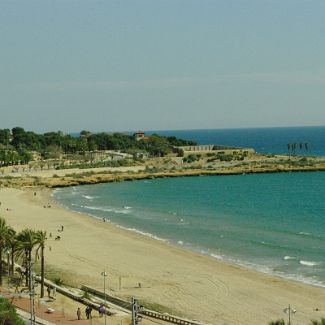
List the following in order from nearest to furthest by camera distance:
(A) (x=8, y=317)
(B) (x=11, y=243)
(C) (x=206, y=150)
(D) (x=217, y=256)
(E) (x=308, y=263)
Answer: (A) (x=8, y=317), (B) (x=11, y=243), (E) (x=308, y=263), (D) (x=217, y=256), (C) (x=206, y=150)

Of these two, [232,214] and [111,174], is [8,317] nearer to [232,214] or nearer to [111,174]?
[232,214]

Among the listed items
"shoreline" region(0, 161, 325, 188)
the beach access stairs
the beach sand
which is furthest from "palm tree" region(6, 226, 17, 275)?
"shoreline" region(0, 161, 325, 188)

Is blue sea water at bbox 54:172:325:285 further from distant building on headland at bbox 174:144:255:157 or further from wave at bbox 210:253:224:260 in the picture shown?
distant building on headland at bbox 174:144:255:157

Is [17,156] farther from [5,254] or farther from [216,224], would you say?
[5,254]

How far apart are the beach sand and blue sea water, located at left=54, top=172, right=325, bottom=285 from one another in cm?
262

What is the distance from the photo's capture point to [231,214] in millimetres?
68250

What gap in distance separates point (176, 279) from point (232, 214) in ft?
96.7

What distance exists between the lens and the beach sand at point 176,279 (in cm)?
3316

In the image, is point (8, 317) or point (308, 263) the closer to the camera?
point (8, 317)

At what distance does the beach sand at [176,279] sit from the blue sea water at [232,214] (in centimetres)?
262

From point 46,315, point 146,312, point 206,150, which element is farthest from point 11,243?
point 206,150

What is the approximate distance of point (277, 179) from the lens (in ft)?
375

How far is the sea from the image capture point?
4592 cm

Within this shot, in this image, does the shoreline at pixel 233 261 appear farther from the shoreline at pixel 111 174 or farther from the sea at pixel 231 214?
the shoreline at pixel 111 174
